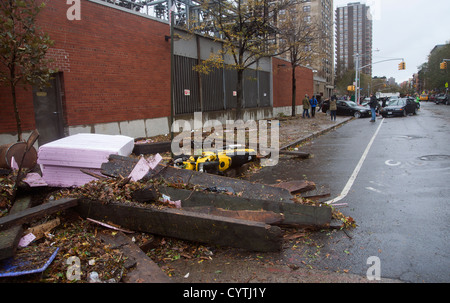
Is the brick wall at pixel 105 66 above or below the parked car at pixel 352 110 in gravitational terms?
above

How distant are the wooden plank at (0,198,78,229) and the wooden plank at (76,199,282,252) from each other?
22 centimetres

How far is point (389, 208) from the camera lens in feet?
18.5

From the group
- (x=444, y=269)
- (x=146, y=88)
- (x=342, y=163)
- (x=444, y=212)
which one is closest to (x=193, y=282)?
(x=444, y=269)

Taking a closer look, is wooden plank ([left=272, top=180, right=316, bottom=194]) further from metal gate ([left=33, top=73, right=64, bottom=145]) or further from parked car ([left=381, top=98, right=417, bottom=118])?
parked car ([left=381, top=98, right=417, bottom=118])

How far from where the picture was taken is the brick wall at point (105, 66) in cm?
1107

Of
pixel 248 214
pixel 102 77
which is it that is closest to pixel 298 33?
pixel 102 77

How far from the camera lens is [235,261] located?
12.8 ft

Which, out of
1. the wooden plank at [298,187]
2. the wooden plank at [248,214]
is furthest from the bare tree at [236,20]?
the wooden plank at [248,214]

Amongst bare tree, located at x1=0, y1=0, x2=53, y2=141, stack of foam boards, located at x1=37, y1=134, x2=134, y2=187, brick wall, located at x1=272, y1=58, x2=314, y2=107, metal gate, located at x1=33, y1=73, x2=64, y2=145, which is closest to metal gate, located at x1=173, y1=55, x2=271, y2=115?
brick wall, located at x1=272, y1=58, x2=314, y2=107

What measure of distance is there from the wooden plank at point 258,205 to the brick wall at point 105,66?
7.76 metres

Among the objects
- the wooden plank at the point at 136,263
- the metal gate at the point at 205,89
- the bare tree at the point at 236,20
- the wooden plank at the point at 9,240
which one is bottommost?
the wooden plank at the point at 136,263

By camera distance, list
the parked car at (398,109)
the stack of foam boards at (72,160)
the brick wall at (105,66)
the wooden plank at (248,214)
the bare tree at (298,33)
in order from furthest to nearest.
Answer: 1. the parked car at (398,109)
2. the bare tree at (298,33)
3. the brick wall at (105,66)
4. the stack of foam boards at (72,160)
5. the wooden plank at (248,214)

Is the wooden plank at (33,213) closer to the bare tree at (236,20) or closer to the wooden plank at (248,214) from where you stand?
the wooden plank at (248,214)
